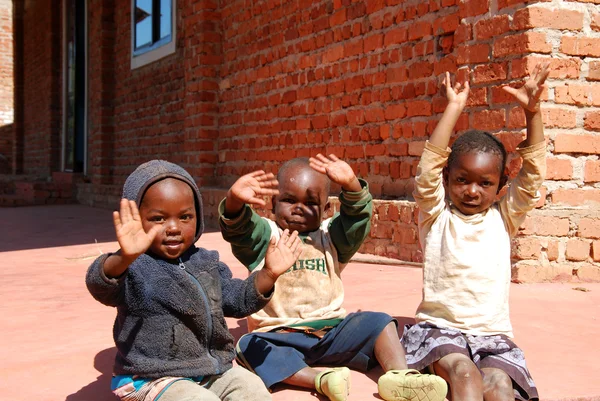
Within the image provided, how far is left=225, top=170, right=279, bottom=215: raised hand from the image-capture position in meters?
2.48

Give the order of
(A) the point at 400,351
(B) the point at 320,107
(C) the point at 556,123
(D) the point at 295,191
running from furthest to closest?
1. (B) the point at 320,107
2. (C) the point at 556,123
3. (D) the point at 295,191
4. (A) the point at 400,351

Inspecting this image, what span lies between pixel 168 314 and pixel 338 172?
86 centimetres

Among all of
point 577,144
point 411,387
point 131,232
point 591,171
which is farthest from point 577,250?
point 131,232

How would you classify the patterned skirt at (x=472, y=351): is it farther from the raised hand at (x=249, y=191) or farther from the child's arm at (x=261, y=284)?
the raised hand at (x=249, y=191)

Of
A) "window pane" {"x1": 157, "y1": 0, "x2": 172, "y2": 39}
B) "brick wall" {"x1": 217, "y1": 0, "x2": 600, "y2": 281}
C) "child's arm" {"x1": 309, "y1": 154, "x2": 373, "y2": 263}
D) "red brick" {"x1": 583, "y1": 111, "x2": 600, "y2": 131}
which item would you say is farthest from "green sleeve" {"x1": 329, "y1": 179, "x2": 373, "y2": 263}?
"window pane" {"x1": 157, "y1": 0, "x2": 172, "y2": 39}

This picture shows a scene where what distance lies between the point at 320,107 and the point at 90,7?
857 centimetres

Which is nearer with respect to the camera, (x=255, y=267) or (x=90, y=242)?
(x=255, y=267)

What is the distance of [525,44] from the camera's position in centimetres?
421

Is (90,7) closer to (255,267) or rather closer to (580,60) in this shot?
(580,60)

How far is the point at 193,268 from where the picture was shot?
2.27 m

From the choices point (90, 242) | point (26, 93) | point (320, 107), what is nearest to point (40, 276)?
point (90, 242)

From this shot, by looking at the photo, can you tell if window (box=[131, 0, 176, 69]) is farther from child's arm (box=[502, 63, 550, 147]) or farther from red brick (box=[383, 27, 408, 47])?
child's arm (box=[502, 63, 550, 147])

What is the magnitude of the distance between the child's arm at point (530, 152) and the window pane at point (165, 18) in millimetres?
8022

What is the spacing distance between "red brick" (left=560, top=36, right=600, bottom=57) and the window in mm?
6550
